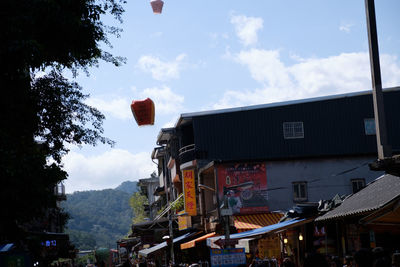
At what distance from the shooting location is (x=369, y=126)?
3781 centimetres

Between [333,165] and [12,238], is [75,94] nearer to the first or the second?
[12,238]

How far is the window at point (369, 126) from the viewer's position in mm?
37688

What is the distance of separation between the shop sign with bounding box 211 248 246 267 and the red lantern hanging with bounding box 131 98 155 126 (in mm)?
11781

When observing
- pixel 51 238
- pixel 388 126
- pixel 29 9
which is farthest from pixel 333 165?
pixel 29 9

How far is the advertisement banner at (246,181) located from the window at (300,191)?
6.05ft

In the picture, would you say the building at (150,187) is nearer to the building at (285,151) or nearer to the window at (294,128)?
the building at (285,151)

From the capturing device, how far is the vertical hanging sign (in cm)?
3922

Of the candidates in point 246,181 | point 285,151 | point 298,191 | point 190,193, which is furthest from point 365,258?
point 190,193

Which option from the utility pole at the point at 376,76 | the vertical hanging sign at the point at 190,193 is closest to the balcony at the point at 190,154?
the vertical hanging sign at the point at 190,193

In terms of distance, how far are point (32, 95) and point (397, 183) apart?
10114 mm

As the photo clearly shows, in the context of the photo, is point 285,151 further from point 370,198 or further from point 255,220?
point 370,198

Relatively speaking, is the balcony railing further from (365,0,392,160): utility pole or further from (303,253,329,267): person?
(303,253,329,267): person

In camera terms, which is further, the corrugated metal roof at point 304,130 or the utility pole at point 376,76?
the corrugated metal roof at point 304,130

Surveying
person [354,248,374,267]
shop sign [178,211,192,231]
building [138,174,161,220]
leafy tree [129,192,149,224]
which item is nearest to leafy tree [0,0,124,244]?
person [354,248,374,267]
